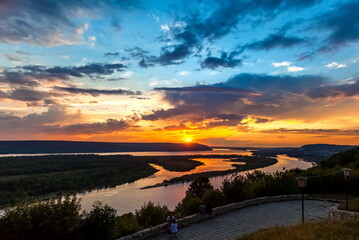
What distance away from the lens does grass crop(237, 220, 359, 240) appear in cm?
1066

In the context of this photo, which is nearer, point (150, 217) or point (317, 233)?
point (317, 233)

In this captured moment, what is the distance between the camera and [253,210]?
20.9m

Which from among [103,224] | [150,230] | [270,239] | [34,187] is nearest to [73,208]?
[103,224]

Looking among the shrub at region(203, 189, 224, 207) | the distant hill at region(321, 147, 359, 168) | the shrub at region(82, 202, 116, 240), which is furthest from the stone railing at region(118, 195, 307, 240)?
the distant hill at region(321, 147, 359, 168)

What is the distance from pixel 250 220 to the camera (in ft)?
58.7

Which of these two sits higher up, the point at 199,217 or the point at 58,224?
the point at 58,224

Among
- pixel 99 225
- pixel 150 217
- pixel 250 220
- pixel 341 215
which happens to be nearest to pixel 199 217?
pixel 250 220

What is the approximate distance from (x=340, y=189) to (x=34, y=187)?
6510 cm

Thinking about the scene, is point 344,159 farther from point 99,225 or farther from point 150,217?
point 99,225

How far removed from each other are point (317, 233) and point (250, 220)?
281 inches

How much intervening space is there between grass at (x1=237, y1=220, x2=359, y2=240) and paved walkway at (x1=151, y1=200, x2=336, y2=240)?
9.86 feet

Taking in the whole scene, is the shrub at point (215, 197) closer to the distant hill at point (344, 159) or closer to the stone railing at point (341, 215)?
the stone railing at point (341, 215)

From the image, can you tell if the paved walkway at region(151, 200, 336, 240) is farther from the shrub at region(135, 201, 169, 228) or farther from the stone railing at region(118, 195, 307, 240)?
the shrub at region(135, 201, 169, 228)

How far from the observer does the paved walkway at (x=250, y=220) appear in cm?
1504
